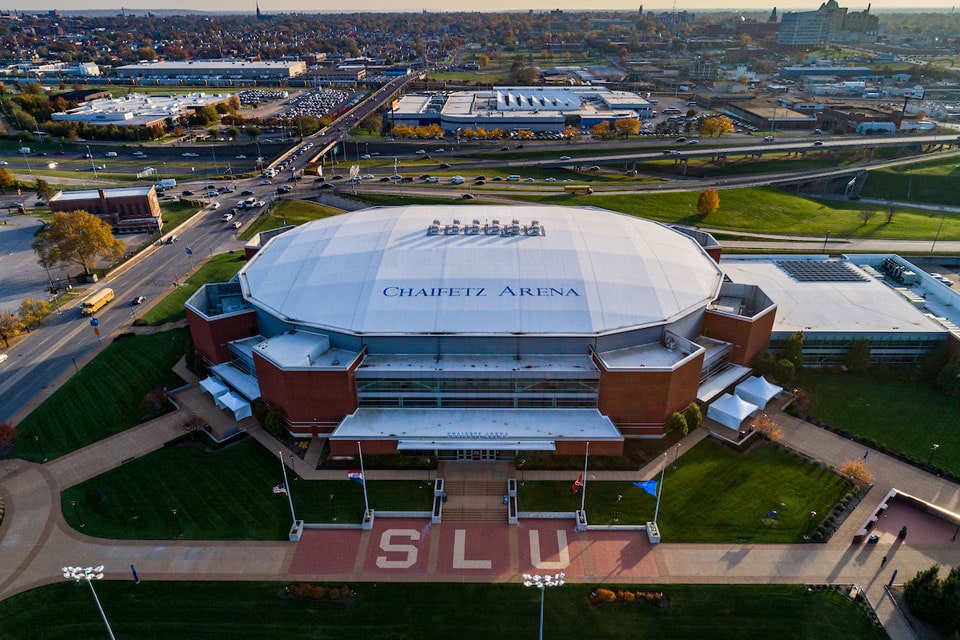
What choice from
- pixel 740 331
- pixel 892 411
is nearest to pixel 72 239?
pixel 740 331

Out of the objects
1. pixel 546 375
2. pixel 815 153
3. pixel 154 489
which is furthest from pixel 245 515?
pixel 815 153

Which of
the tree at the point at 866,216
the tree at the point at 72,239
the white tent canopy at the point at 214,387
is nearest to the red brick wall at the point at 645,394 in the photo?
the white tent canopy at the point at 214,387

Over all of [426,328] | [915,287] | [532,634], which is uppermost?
[426,328]

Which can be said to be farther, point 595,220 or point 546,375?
point 595,220

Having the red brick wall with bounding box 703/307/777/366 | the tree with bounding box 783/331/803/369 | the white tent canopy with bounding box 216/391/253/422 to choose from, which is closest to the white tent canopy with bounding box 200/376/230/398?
the white tent canopy with bounding box 216/391/253/422

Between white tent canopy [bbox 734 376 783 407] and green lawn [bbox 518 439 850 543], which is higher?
white tent canopy [bbox 734 376 783 407]

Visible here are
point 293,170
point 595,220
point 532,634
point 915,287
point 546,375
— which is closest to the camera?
point 532,634

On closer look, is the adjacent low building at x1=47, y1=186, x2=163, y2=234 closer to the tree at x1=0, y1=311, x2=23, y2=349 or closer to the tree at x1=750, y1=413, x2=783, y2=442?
the tree at x1=0, y1=311, x2=23, y2=349

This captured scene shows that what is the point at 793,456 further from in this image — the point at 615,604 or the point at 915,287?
the point at 915,287
